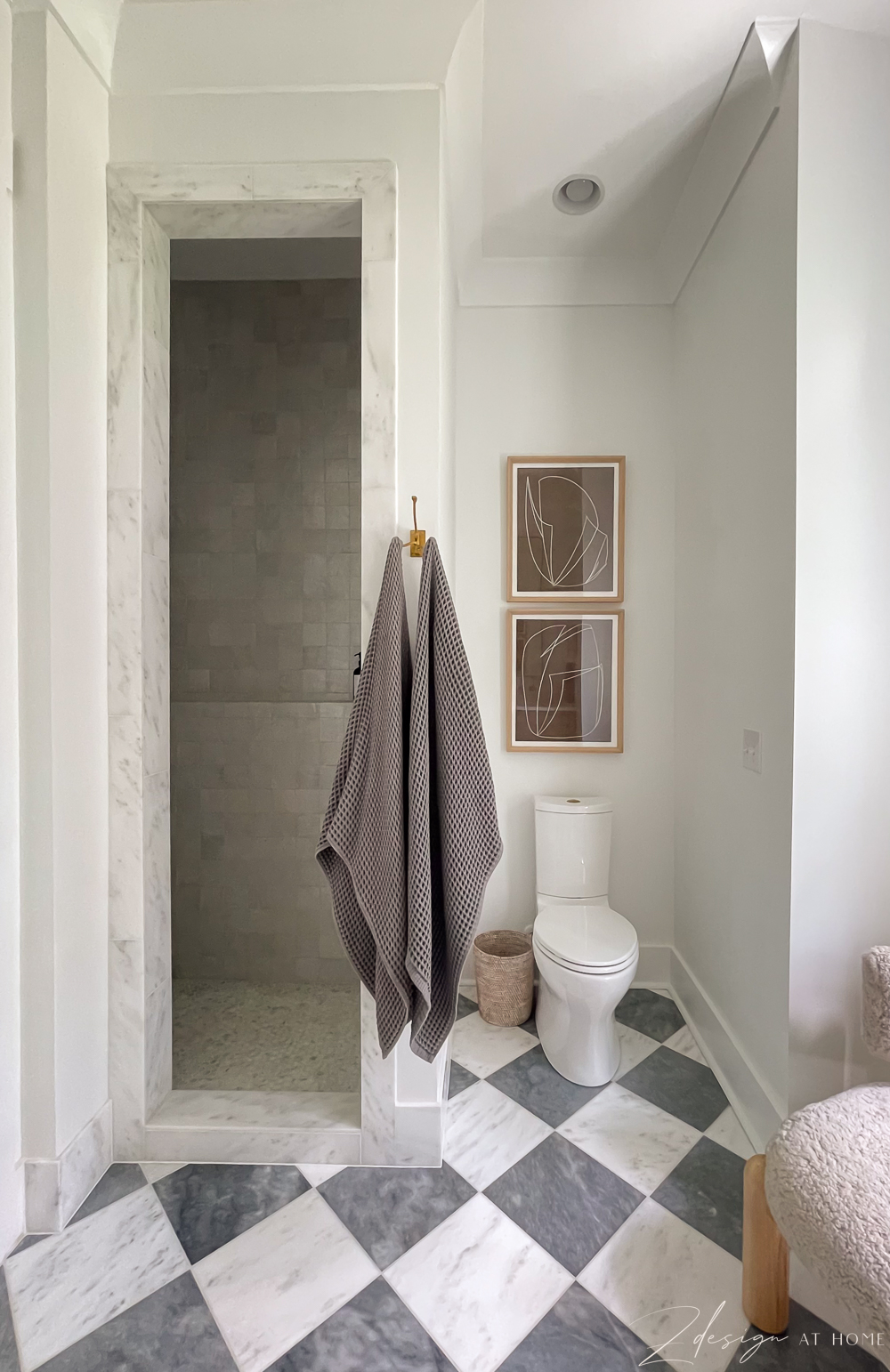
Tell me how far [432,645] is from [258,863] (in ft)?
4.27

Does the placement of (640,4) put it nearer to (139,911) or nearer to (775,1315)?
(139,911)

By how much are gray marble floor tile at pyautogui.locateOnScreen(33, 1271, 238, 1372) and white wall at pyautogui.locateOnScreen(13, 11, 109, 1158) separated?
33cm

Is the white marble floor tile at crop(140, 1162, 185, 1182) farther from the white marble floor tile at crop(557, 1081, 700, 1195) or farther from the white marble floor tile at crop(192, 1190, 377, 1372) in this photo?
the white marble floor tile at crop(557, 1081, 700, 1195)

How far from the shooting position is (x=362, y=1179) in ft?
5.05

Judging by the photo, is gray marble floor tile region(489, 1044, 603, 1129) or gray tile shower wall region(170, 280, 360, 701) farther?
gray tile shower wall region(170, 280, 360, 701)

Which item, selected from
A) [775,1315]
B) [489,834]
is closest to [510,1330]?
[775,1315]

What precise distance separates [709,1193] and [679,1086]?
38 cm

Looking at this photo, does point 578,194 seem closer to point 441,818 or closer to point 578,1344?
point 441,818

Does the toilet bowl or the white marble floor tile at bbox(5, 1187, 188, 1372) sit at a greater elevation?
the toilet bowl

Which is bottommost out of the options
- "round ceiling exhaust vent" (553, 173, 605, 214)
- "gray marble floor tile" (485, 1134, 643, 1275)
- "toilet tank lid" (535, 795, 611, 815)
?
"gray marble floor tile" (485, 1134, 643, 1275)

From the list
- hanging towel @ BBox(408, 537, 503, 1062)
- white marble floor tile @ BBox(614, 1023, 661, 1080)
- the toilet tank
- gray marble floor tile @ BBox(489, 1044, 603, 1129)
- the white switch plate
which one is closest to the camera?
hanging towel @ BBox(408, 537, 503, 1062)

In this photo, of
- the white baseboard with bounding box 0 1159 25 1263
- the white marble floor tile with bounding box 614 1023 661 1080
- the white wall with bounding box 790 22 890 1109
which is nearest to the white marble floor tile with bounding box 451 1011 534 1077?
the white marble floor tile with bounding box 614 1023 661 1080

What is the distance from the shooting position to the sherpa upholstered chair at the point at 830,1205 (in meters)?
0.97

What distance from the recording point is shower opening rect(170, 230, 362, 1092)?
2.41 metres
